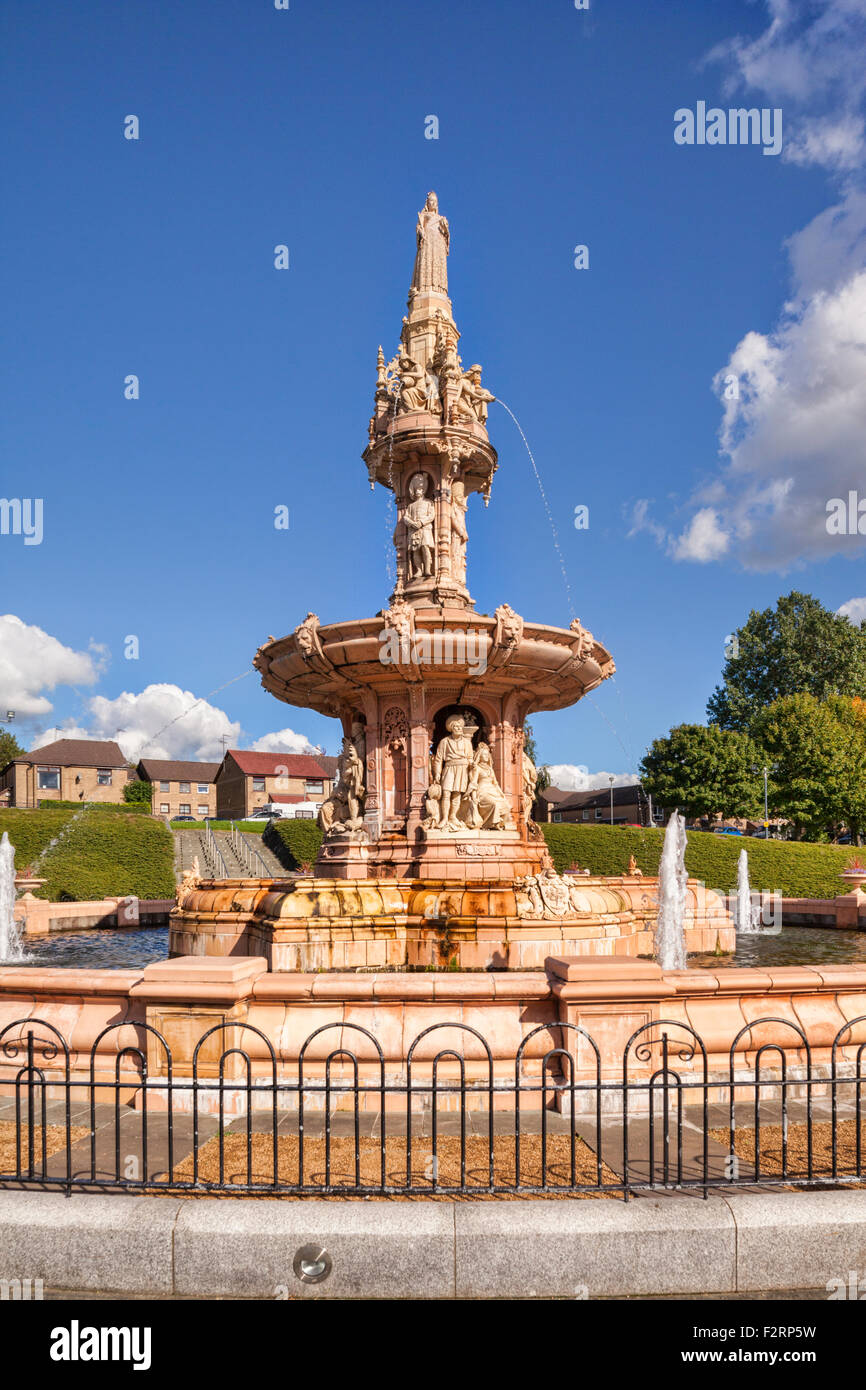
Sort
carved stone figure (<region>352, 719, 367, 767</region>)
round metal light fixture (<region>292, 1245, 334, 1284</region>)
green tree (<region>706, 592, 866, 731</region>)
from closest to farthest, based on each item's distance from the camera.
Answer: round metal light fixture (<region>292, 1245, 334, 1284</region>) < carved stone figure (<region>352, 719, 367, 767</region>) < green tree (<region>706, 592, 866, 731</region>)

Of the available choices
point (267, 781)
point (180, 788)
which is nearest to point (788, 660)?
point (267, 781)

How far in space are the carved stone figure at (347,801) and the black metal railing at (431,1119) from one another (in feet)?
21.4

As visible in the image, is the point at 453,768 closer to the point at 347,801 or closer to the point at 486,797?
the point at 486,797

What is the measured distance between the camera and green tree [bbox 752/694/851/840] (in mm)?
47719

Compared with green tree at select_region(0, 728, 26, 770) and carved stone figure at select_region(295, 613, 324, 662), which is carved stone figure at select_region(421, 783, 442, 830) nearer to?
carved stone figure at select_region(295, 613, 324, 662)

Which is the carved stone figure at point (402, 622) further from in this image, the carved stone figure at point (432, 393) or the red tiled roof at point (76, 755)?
the red tiled roof at point (76, 755)

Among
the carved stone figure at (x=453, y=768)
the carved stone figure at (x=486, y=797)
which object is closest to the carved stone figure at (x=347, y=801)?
the carved stone figure at (x=453, y=768)

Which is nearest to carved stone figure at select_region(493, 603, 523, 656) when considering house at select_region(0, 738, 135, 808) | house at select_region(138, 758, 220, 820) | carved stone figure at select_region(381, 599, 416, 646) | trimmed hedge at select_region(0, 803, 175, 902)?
carved stone figure at select_region(381, 599, 416, 646)

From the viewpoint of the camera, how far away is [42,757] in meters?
86.6

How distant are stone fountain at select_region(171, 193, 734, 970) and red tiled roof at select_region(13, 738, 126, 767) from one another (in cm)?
7897

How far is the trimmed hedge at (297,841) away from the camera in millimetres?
41219
